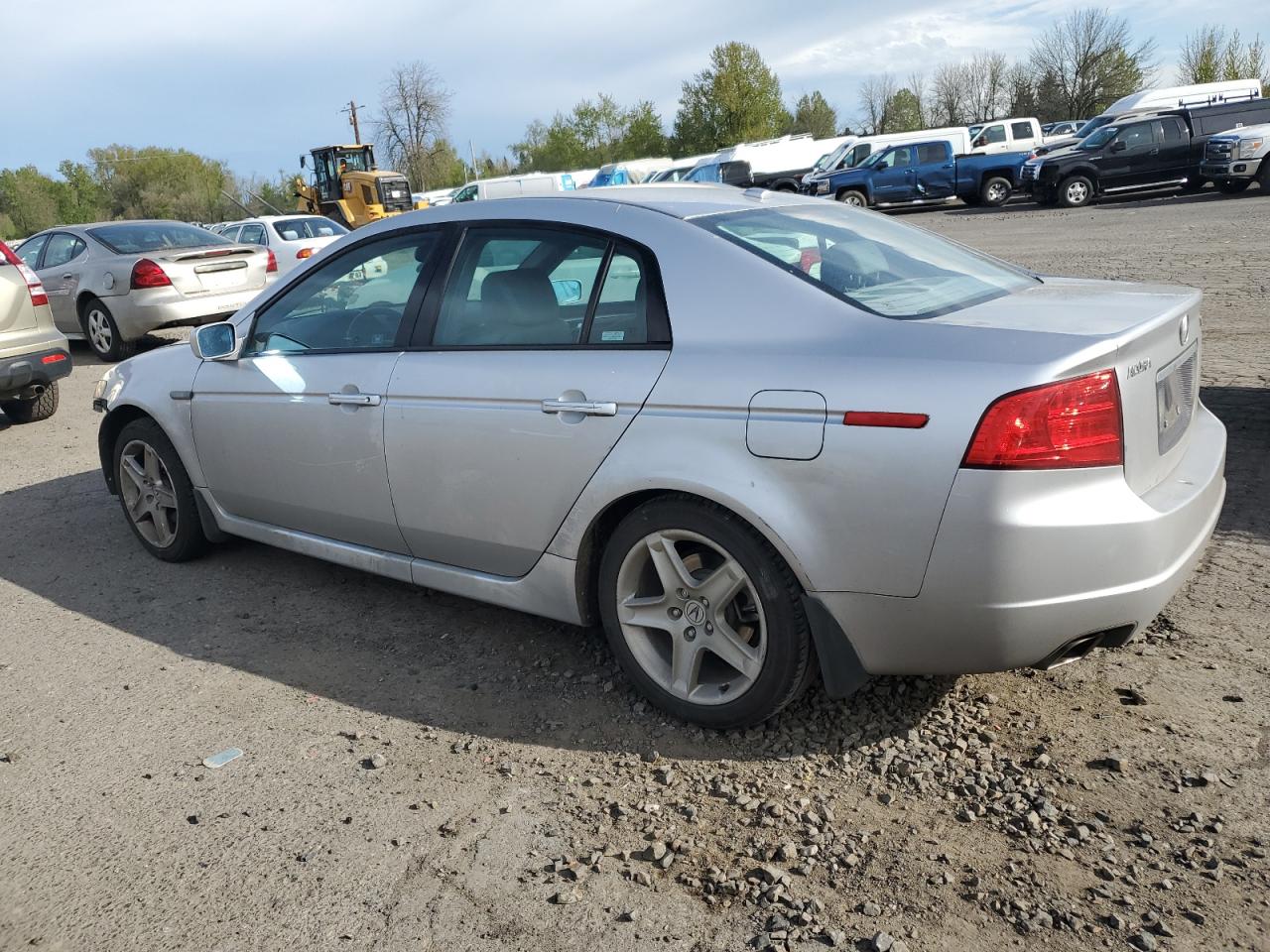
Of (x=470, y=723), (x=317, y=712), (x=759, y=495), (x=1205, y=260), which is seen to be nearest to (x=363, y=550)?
(x=317, y=712)

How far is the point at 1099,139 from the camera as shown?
80.6 feet

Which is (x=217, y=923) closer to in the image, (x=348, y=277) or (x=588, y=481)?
(x=588, y=481)

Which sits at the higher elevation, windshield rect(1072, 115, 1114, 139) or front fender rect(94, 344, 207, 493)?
windshield rect(1072, 115, 1114, 139)

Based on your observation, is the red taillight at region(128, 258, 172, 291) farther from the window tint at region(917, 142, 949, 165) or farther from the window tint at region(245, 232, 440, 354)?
the window tint at region(917, 142, 949, 165)

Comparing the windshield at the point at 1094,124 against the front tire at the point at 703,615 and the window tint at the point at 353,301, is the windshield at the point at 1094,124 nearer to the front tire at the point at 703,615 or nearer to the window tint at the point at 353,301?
the window tint at the point at 353,301

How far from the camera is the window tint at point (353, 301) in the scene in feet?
13.1

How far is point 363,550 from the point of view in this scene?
4.14 metres

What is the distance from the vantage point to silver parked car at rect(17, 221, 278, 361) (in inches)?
460

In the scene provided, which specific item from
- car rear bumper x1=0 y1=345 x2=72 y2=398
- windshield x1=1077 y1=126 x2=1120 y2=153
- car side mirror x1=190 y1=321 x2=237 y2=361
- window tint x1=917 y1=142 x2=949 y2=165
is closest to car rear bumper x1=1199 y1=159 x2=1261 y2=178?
windshield x1=1077 y1=126 x2=1120 y2=153

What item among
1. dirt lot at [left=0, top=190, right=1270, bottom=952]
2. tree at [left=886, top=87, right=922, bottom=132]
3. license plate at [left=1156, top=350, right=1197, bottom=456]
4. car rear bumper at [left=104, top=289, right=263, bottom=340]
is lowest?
dirt lot at [left=0, top=190, right=1270, bottom=952]

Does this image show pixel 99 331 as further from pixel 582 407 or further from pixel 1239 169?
pixel 1239 169

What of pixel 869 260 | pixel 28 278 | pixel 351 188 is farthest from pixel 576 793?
pixel 351 188

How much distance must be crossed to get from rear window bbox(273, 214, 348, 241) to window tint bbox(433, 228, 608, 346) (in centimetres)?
→ 1506

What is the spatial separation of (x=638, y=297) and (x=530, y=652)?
56.9 inches
